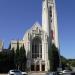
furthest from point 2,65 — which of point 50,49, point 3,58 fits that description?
point 50,49

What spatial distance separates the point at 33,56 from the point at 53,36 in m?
13.8

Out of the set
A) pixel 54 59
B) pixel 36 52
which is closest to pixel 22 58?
pixel 36 52

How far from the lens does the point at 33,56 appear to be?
10019 cm

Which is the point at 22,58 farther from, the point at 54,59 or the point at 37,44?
the point at 54,59

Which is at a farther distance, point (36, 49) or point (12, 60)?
point (36, 49)

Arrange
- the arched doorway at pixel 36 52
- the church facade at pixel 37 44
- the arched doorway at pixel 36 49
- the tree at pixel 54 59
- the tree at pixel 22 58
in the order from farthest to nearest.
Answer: the arched doorway at pixel 36 49
the tree at pixel 54 59
the arched doorway at pixel 36 52
the church facade at pixel 37 44
the tree at pixel 22 58

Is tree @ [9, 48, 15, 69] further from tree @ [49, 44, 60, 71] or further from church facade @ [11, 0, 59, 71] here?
tree @ [49, 44, 60, 71]

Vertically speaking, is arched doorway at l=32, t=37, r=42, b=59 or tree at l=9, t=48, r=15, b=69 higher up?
arched doorway at l=32, t=37, r=42, b=59

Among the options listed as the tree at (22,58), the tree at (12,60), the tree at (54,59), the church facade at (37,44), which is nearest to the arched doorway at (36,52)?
the church facade at (37,44)

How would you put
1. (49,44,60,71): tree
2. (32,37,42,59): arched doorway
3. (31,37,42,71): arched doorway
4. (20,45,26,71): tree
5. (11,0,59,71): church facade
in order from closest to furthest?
(20,45,26,71): tree
(11,0,59,71): church facade
(31,37,42,71): arched doorway
(49,44,60,71): tree
(32,37,42,59): arched doorway

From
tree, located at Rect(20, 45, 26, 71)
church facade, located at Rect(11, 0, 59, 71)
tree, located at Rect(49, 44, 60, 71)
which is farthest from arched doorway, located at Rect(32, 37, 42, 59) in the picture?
tree, located at Rect(20, 45, 26, 71)

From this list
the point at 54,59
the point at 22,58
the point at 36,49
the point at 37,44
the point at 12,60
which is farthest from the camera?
the point at 37,44

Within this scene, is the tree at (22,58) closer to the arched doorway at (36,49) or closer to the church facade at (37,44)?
the church facade at (37,44)

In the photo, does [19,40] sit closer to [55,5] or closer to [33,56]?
[33,56]
